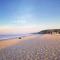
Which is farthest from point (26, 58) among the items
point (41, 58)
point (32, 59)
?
point (41, 58)

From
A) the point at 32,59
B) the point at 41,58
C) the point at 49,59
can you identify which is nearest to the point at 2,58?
the point at 32,59

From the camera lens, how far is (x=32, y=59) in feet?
15.0

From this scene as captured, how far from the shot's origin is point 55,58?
4.59 m

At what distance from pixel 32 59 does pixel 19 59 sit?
0.48m

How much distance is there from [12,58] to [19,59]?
29cm

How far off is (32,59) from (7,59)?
93cm

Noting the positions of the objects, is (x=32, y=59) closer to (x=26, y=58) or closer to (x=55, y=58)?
(x=26, y=58)

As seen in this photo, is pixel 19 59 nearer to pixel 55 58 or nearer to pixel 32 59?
pixel 32 59

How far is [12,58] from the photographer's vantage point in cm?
475

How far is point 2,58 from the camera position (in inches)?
188

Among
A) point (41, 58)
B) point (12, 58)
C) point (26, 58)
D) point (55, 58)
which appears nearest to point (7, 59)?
point (12, 58)

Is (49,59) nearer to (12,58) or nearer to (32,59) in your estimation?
(32,59)

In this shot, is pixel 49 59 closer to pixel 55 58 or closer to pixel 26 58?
pixel 55 58

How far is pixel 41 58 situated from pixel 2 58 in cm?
148
